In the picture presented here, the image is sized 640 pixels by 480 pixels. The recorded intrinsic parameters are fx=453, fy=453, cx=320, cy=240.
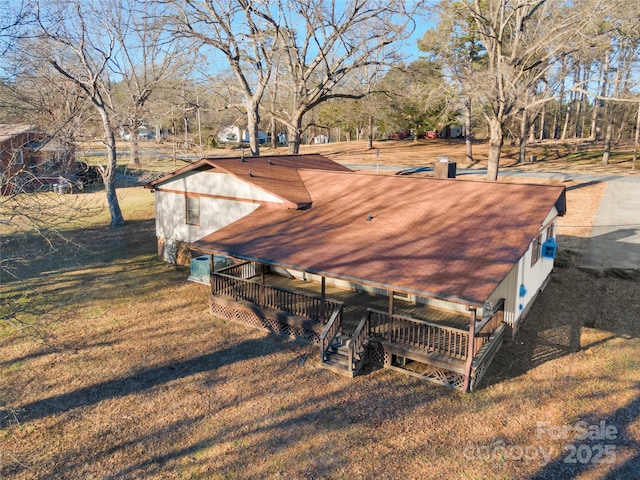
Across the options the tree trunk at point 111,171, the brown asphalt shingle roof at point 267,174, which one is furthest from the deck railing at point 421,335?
the tree trunk at point 111,171

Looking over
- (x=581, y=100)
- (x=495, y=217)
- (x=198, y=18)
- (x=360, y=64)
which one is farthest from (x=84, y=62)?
(x=581, y=100)

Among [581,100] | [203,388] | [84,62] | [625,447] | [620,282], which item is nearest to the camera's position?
[625,447]

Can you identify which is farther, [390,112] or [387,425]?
[390,112]

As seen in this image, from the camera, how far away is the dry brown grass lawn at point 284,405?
799cm

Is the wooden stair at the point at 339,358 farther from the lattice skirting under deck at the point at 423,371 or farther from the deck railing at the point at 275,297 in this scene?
the deck railing at the point at 275,297

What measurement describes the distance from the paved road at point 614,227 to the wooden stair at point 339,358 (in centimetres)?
1173

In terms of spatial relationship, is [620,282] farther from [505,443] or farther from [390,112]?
[390,112]

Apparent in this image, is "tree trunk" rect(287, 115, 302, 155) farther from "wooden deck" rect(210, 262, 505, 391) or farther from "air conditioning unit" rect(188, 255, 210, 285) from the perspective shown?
"wooden deck" rect(210, 262, 505, 391)

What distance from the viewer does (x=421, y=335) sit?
11.3 meters

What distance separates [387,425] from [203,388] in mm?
4233

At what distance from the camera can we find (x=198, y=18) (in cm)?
2684

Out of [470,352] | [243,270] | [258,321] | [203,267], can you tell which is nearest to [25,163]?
[258,321]

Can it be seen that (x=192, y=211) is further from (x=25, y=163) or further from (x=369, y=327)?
(x=369, y=327)

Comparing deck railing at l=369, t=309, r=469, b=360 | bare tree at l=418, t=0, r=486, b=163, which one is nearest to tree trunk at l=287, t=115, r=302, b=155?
bare tree at l=418, t=0, r=486, b=163
